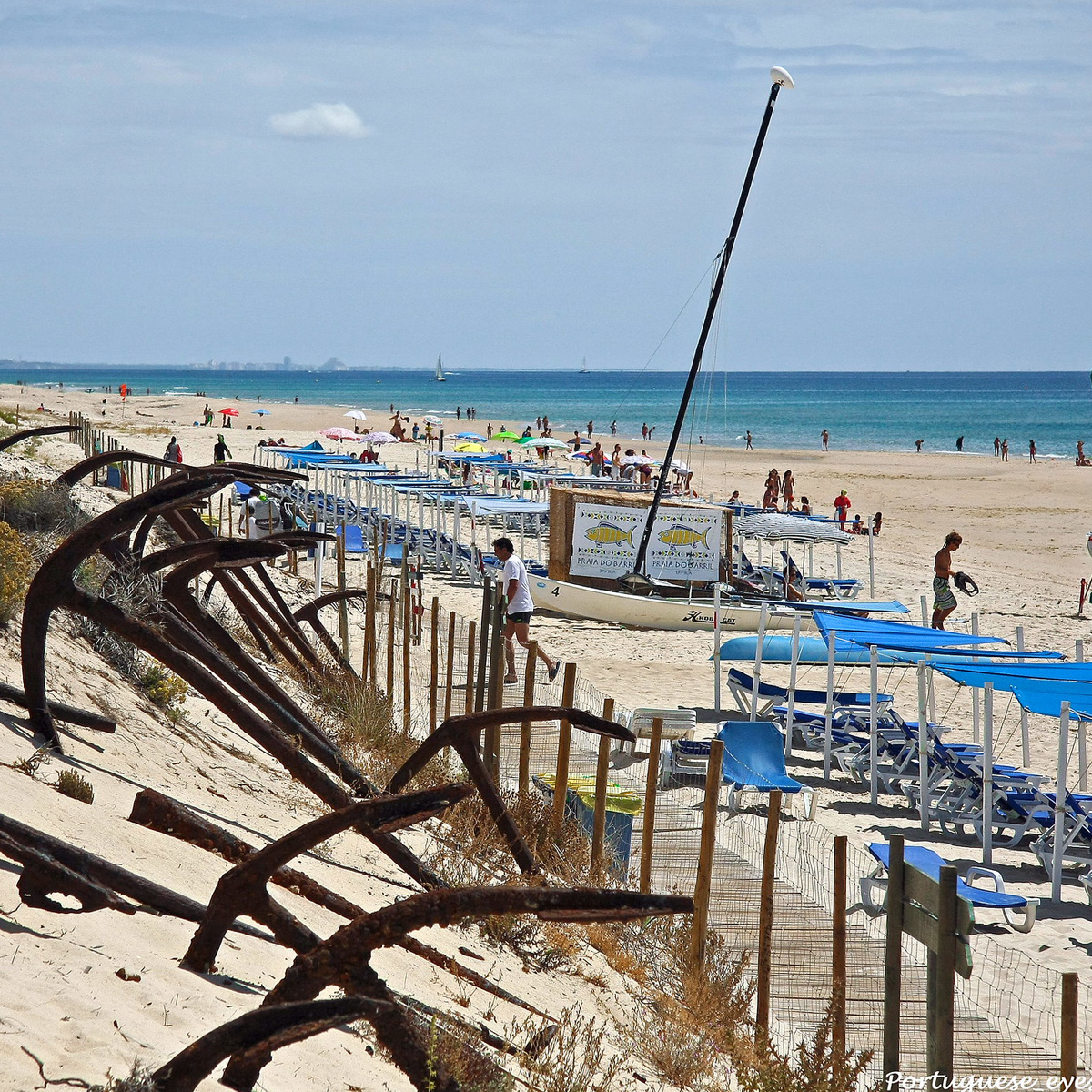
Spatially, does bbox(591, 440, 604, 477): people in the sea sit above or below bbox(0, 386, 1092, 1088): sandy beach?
above

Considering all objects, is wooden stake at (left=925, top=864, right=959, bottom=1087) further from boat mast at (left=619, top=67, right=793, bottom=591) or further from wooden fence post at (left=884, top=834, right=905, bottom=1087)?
boat mast at (left=619, top=67, right=793, bottom=591)

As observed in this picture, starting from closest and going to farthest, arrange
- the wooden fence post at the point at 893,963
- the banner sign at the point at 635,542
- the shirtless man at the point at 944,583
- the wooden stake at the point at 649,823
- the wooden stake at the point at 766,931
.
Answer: the wooden fence post at the point at 893,963, the wooden stake at the point at 766,931, the wooden stake at the point at 649,823, the shirtless man at the point at 944,583, the banner sign at the point at 635,542

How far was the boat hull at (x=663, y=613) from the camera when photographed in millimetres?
16391

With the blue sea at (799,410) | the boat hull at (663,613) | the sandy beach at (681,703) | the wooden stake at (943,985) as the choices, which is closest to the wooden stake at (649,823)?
the sandy beach at (681,703)

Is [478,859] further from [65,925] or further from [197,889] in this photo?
[65,925]

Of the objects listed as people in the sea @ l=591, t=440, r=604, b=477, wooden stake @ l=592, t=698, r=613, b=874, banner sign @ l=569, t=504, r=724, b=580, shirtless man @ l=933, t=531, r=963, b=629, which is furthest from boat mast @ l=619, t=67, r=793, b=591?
people in the sea @ l=591, t=440, r=604, b=477

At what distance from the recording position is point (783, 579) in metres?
18.1

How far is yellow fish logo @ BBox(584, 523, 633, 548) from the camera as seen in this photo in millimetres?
17531

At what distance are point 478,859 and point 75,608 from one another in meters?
2.66

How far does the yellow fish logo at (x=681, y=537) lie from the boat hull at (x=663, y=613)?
115 cm

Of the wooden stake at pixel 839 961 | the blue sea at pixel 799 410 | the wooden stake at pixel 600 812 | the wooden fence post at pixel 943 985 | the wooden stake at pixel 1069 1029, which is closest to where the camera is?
the wooden fence post at pixel 943 985

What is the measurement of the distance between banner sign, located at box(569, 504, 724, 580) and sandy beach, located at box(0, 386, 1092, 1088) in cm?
125

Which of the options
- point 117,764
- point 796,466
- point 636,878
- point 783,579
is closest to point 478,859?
point 636,878

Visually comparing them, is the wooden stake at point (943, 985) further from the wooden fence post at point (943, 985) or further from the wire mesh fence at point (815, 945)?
the wire mesh fence at point (815, 945)
